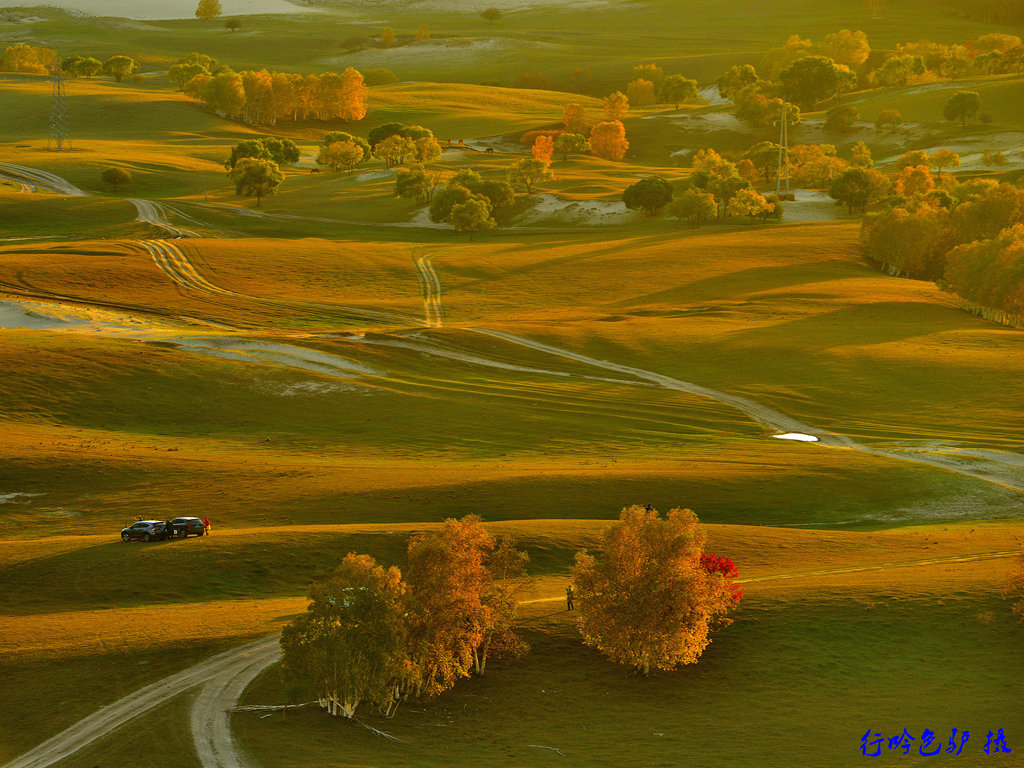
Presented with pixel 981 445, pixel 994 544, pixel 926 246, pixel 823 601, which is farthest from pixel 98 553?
pixel 926 246

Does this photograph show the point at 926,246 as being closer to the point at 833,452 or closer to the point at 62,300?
the point at 833,452

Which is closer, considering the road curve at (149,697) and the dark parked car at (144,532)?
the road curve at (149,697)

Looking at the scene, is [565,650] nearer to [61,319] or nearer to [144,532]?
[144,532]

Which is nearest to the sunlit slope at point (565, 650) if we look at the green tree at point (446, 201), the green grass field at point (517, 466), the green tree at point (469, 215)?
the green grass field at point (517, 466)

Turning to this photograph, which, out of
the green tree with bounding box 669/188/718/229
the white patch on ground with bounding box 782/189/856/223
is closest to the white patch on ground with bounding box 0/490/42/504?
the green tree with bounding box 669/188/718/229

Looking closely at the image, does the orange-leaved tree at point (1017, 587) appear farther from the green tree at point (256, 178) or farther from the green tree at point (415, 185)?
the green tree at point (256, 178)
